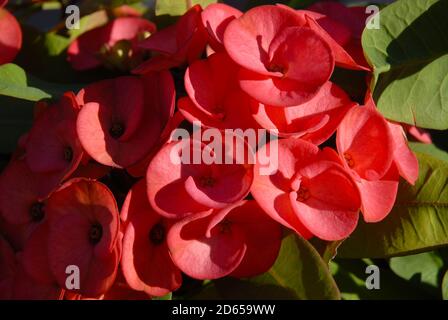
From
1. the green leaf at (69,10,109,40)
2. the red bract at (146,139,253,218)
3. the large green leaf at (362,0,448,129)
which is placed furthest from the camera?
the green leaf at (69,10,109,40)

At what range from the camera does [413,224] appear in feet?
2.41

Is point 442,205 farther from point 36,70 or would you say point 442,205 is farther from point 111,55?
point 36,70

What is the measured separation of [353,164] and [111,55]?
399 mm

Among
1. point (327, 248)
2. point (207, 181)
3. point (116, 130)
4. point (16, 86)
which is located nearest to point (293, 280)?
point (327, 248)

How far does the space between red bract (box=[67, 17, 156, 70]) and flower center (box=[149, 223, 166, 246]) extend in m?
0.30

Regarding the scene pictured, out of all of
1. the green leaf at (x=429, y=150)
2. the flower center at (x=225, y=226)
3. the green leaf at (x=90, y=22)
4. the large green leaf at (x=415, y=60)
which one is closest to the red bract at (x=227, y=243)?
the flower center at (x=225, y=226)

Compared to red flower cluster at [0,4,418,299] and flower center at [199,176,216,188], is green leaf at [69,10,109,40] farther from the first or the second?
flower center at [199,176,216,188]

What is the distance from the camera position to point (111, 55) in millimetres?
899

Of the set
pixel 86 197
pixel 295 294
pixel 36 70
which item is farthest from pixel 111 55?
pixel 295 294

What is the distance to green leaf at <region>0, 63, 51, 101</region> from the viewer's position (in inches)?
29.5

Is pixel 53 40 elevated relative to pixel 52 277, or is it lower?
elevated

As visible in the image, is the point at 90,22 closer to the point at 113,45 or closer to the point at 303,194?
the point at 113,45

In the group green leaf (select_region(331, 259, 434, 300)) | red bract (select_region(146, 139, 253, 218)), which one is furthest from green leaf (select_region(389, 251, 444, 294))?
red bract (select_region(146, 139, 253, 218))
